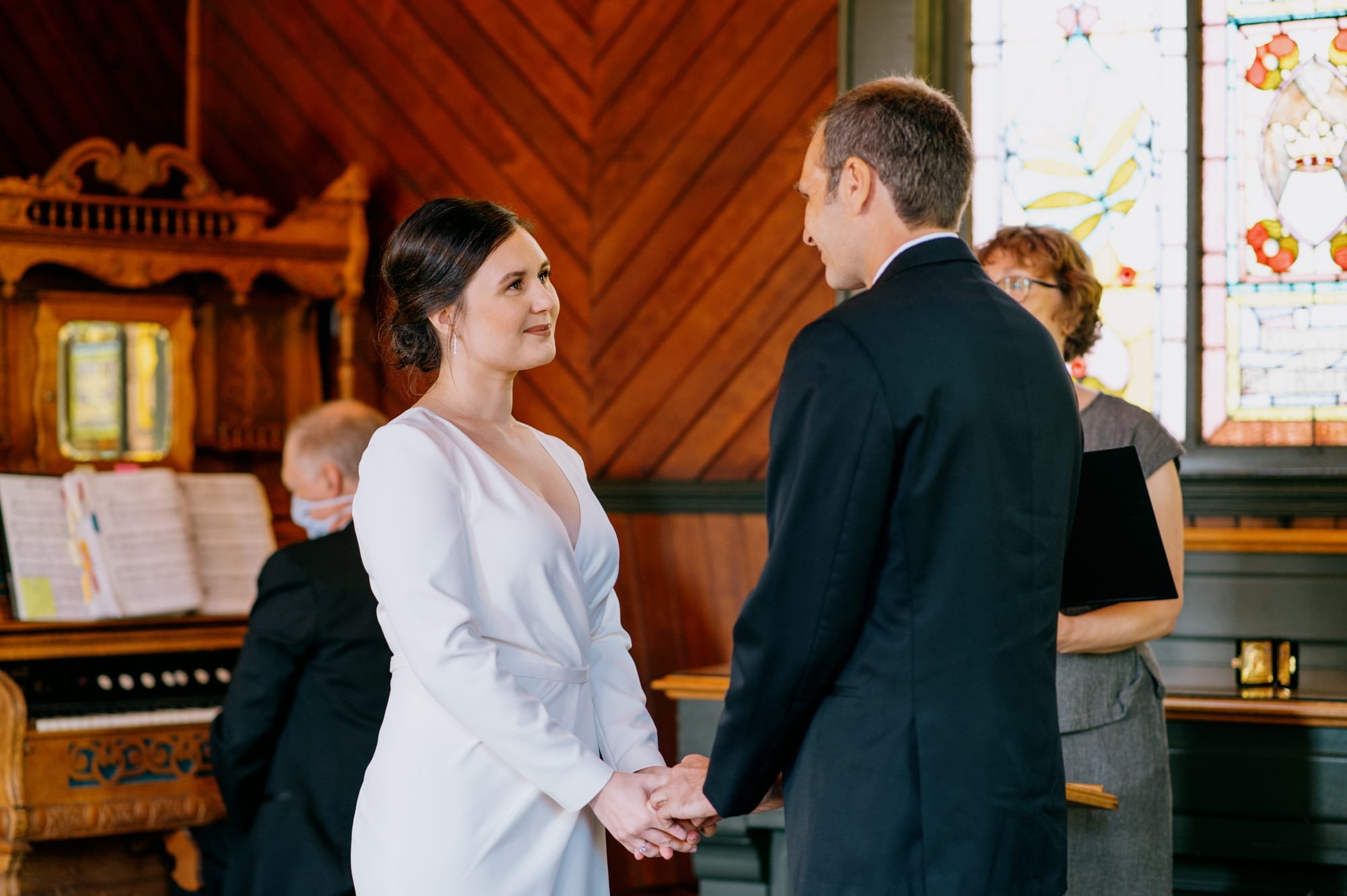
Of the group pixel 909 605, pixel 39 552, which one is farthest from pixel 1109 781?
pixel 39 552

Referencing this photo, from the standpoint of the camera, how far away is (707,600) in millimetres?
4523

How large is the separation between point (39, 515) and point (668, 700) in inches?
74.4

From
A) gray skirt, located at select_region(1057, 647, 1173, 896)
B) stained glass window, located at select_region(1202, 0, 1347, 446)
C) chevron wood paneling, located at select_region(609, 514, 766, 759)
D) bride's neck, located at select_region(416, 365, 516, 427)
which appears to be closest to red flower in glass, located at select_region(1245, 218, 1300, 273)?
stained glass window, located at select_region(1202, 0, 1347, 446)

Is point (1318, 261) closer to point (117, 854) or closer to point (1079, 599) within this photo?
point (1079, 599)

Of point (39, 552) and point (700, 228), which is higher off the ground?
point (700, 228)

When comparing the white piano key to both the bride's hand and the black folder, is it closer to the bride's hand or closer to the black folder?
the bride's hand

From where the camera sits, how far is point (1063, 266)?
8.89 feet

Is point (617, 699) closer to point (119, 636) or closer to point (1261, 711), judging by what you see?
point (1261, 711)

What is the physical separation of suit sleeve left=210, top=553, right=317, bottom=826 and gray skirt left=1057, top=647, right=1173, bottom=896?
1404mm

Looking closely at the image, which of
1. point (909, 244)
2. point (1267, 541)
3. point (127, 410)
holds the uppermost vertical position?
point (909, 244)

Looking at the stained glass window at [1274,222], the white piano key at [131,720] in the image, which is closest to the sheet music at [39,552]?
the white piano key at [131,720]

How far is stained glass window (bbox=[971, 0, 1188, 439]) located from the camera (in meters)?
4.09

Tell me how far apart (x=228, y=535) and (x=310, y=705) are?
62.8 inches

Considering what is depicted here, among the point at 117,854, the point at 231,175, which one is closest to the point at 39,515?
the point at 117,854
